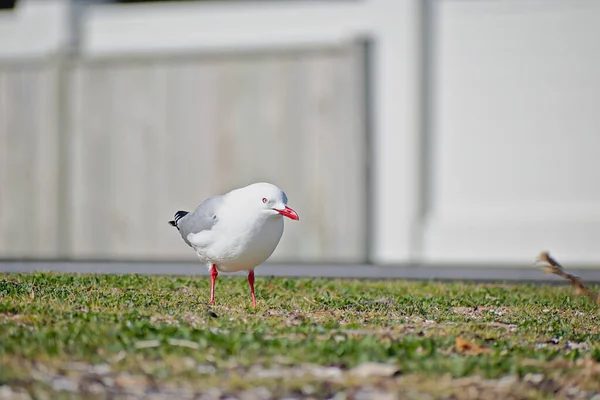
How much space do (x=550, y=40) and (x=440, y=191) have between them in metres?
2.30

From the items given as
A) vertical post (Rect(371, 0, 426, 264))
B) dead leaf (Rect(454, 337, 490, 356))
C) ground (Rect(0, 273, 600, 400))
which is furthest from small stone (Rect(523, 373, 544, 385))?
vertical post (Rect(371, 0, 426, 264))

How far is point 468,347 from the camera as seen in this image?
21.2ft

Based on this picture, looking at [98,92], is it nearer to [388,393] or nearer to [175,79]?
[175,79]

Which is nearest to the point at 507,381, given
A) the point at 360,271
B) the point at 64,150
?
the point at 360,271

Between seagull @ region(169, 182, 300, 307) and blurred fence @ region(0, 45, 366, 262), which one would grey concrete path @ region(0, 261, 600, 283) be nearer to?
blurred fence @ region(0, 45, 366, 262)

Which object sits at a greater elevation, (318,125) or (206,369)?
(318,125)

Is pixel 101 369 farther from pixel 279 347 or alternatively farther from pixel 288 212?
pixel 288 212

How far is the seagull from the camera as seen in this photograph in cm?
748

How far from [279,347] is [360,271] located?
279 inches

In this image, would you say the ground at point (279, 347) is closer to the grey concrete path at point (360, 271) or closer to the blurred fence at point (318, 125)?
the grey concrete path at point (360, 271)

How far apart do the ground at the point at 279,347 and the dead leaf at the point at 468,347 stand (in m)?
0.01

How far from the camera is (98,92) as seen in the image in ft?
53.9

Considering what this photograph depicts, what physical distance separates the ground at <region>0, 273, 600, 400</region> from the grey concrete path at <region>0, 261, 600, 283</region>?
3313mm

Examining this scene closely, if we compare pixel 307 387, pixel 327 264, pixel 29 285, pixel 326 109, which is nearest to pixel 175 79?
pixel 326 109
